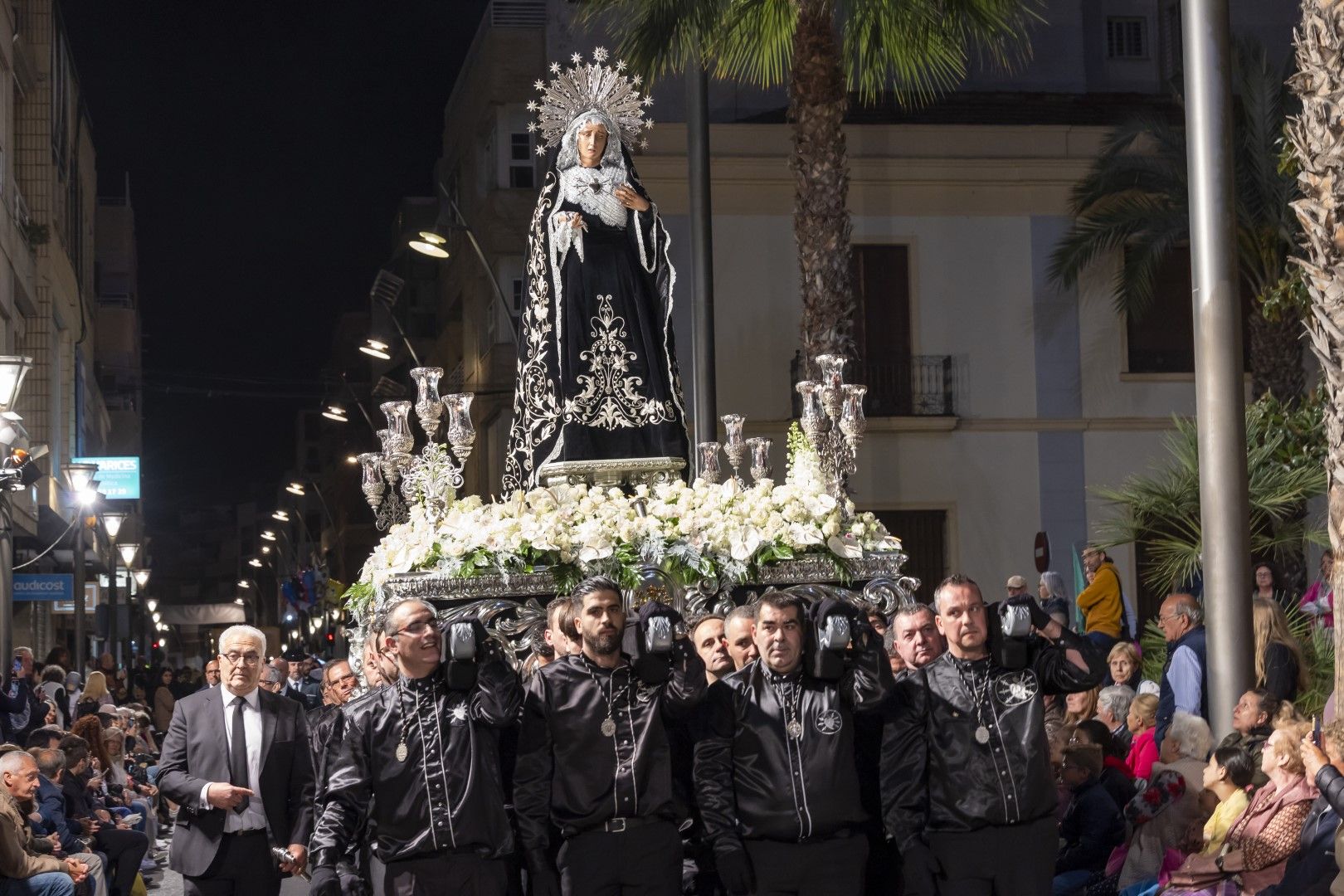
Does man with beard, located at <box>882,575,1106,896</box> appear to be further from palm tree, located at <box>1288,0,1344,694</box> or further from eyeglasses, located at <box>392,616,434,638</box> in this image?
palm tree, located at <box>1288,0,1344,694</box>

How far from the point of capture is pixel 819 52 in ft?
57.8

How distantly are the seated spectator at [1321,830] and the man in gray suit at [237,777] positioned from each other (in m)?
4.02

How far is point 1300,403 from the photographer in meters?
20.1

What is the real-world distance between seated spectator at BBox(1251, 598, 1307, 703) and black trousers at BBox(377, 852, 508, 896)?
195 inches

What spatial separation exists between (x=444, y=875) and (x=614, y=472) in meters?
5.28

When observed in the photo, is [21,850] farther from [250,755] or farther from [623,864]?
[623,864]

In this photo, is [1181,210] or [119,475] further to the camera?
[119,475]

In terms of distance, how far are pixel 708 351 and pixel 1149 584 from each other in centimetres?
493

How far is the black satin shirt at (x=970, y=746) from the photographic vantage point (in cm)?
679

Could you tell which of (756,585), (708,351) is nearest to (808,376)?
(708,351)

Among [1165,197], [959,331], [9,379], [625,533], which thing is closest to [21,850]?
[625,533]

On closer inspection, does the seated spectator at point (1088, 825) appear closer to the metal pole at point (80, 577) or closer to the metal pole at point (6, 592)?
the metal pole at point (80, 577)

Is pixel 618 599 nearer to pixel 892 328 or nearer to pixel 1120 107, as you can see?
pixel 892 328

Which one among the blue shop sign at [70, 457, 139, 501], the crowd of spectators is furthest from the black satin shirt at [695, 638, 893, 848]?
the blue shop sign at [70, 457, 139, 501]
